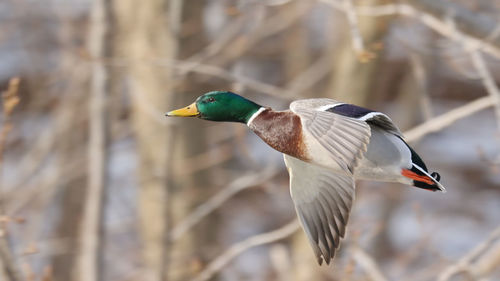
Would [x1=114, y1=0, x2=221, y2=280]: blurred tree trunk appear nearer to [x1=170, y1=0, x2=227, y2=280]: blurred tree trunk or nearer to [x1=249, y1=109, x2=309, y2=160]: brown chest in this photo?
[x1=170, y1=0, x2=227, y2=280]: blurred tree trunk

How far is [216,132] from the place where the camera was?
25.4 feet

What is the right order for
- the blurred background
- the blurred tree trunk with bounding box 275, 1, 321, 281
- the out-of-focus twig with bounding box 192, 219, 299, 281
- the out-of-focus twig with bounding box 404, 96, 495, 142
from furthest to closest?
1. the blurred tree trunk with bounding box 275, 1, 321, 281
2. the blurred background
3. the out-of-focus twig with bounding box 192, 219, 299, 281
4. the out-of-focus twig with bounding box 404, 96, 495, 142

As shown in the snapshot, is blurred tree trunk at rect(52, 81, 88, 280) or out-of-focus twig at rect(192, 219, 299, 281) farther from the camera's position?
blurred tree trunk at rect(52, 81, 88, 280)

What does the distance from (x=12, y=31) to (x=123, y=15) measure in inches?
101

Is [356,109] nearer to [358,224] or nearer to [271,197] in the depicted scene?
[358,224]

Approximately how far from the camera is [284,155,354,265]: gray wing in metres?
3.29

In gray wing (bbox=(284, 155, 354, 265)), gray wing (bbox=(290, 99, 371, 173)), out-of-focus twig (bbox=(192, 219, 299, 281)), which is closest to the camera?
gray wing (bbox=(290, 99, 371, 173))

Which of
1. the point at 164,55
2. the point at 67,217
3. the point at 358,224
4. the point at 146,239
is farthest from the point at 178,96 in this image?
the point at 67,217

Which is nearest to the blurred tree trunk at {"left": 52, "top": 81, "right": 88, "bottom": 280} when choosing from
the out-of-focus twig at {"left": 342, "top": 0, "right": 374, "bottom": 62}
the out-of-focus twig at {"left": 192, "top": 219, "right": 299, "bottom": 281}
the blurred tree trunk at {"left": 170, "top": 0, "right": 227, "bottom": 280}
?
the blurred tree trunk at {"left": 170, "top": 0, "right": 227, "bottom": 280}

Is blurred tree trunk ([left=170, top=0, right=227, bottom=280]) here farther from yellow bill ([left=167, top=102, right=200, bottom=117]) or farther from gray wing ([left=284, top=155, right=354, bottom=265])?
yellow bill ([left=167, top=102, right=200, bottom=117])

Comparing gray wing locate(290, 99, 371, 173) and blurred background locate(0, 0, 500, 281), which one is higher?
gray wing locate(290, 99, 371, 173)

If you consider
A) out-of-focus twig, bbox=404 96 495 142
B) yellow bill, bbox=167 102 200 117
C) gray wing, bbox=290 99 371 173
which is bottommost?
out-of-focus twig, bbox=404 96 495 142

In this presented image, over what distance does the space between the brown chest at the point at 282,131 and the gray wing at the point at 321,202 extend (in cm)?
44

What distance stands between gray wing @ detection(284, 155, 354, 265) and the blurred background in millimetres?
253
